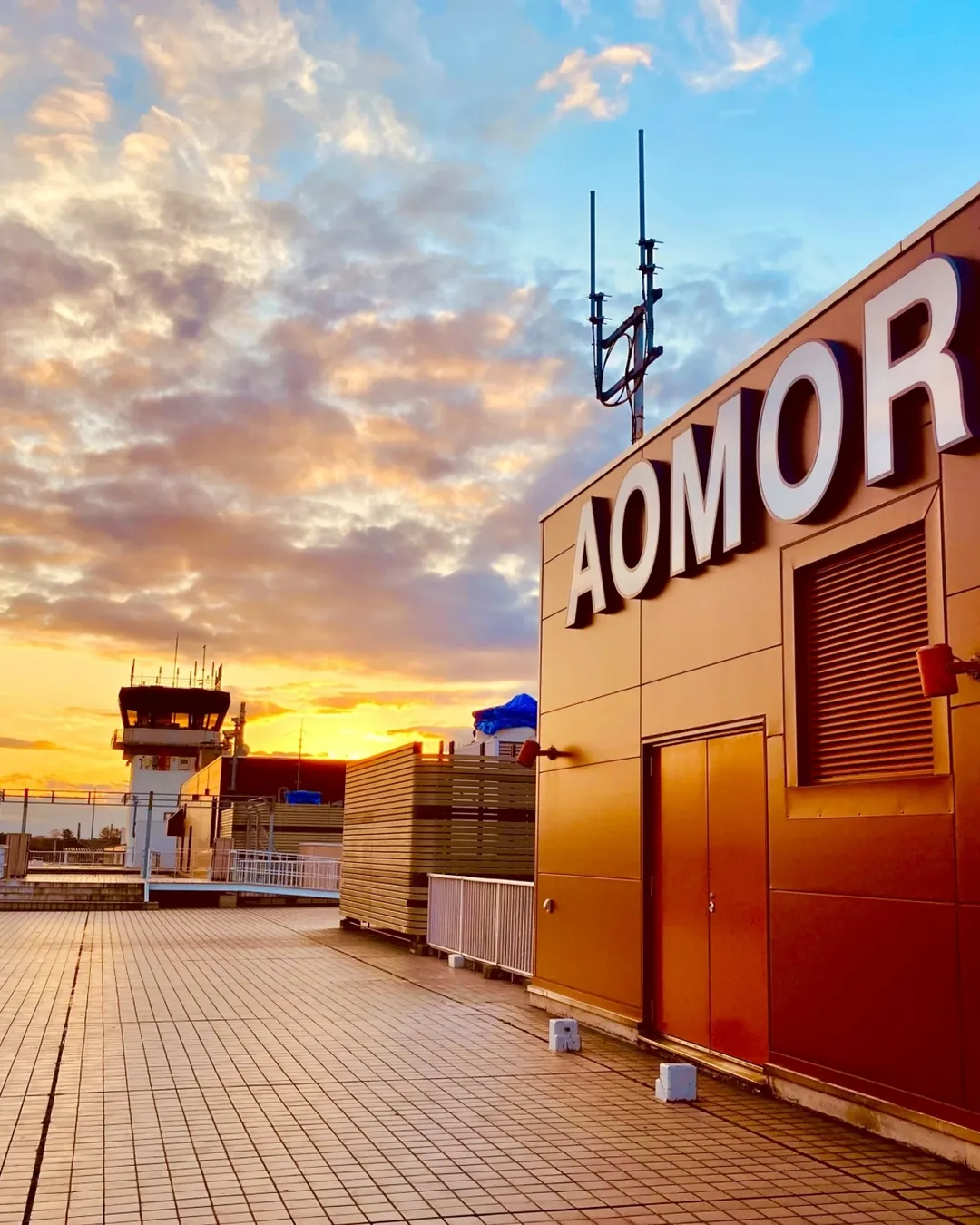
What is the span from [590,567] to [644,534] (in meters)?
1.26

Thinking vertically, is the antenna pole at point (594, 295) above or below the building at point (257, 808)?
above

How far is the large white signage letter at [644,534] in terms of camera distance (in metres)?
11.3

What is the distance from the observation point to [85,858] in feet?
219

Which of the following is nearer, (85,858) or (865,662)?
(865,662)

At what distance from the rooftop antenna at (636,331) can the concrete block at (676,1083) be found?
826 cm

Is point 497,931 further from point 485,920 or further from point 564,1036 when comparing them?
point 564,1036

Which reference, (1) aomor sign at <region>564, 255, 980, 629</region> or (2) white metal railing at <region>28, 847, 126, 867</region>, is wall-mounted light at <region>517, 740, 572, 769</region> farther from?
(2) white metal railing at <region>28, 847, 126, 867</region>

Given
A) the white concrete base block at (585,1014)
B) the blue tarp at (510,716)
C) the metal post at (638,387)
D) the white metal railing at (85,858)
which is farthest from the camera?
the white metal railing at (85,858)

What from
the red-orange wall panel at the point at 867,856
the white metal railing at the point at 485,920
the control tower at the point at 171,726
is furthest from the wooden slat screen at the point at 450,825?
the control tower at the point at 171,726

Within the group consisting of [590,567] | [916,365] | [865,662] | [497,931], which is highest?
[916,365]

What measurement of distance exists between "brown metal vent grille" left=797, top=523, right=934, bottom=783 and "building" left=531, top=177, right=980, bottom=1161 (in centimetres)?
2

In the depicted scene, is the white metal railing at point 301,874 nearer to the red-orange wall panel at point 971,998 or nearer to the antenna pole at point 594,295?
the antenna pole at point 594,295

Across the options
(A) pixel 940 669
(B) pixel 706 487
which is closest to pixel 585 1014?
(B) pixel 706 487

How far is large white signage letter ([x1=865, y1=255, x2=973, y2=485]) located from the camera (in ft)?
23.5
